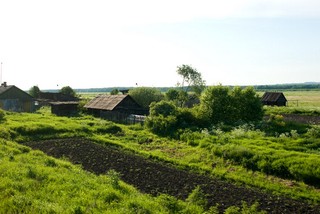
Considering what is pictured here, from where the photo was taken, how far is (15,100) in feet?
167

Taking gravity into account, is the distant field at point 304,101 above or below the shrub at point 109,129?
above

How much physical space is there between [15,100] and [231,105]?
3495 cm

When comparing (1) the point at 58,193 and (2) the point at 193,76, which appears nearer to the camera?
(1) the point at 58,193

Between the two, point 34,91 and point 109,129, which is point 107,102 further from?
point 34,91

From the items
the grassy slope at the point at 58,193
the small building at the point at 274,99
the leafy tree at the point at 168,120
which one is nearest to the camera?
the grassy slope at the point at 58,193

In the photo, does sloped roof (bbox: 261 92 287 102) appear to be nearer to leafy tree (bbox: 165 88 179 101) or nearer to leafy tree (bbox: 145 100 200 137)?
leafy tree (bbox: 165 88 179 101)

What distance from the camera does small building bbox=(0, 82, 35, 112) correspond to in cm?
4966

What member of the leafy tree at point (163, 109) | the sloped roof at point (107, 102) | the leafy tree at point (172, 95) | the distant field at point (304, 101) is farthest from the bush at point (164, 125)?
the leafy tree at point (172, 95)

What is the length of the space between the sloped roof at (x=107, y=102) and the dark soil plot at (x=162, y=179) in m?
16.9

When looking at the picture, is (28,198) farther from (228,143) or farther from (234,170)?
(228,143)

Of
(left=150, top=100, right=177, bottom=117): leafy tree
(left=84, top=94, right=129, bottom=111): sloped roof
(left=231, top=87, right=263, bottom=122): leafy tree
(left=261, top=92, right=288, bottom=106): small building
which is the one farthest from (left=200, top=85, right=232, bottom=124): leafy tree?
(left=261, top=92, right=288, bottom=106): small building

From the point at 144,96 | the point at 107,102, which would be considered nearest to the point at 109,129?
the point at 107,102

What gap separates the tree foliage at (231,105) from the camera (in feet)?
109

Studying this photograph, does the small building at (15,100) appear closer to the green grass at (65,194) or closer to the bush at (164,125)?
the bush at (164,125)
